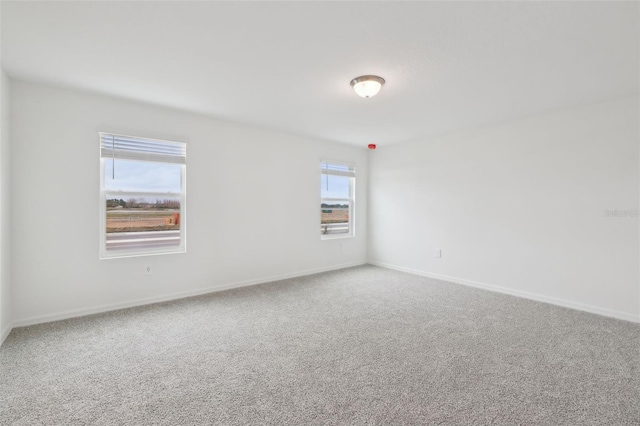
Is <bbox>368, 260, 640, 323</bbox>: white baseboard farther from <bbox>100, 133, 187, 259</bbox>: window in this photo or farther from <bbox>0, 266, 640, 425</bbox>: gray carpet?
<bbox>100, 133, 187, 259</bbox>: window

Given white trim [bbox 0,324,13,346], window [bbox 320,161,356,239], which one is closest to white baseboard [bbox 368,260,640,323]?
window [bbox 320,161,356,239]

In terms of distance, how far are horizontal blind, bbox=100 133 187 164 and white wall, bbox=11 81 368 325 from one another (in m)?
0.09

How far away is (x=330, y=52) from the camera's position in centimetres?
232

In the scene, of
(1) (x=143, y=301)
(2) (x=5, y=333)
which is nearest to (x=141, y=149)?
(1) (x=143, y=301)

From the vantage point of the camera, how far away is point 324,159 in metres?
5.24

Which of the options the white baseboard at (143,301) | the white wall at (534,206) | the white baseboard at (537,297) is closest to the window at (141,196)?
the white baseboard at (143,301)

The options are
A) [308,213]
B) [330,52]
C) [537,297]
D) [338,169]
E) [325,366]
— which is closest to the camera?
[325,366]

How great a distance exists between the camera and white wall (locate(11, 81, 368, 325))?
2936 millimetres

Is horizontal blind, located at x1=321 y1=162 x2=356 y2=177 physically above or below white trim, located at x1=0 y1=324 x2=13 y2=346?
above

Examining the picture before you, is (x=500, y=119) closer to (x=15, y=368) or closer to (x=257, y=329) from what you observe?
(x=257, y=329)

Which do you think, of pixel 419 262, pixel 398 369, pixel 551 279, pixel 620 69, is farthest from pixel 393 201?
pixel 398 369

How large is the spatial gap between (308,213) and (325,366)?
307 centimetres

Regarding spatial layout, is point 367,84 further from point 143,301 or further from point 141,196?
point 143,301

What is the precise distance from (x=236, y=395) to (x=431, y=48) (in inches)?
108
